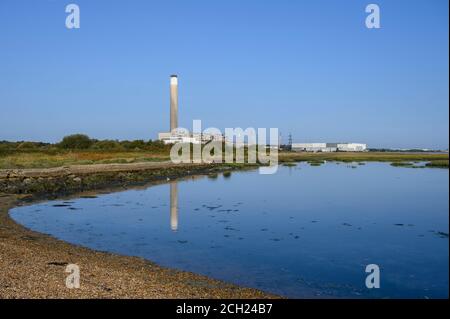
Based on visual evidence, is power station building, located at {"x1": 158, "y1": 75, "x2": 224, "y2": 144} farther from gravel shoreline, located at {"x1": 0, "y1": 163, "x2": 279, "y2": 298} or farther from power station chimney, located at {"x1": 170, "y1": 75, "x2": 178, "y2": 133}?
gravel shoreline, located at {"x1": 0, "y1": 163, "x2": 279, "y2": 298}

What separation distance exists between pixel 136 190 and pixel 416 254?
76.3ft

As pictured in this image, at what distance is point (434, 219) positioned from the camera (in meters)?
16.1

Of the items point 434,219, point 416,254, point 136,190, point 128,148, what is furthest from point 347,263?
point 128,148

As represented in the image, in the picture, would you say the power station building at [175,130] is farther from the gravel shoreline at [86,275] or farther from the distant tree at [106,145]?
the gravel shoreline at [86,275]

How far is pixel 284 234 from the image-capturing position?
54.0ft

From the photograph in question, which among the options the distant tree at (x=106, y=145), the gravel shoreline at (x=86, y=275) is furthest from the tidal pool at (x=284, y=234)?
the distant tree at (x=106, y=145)

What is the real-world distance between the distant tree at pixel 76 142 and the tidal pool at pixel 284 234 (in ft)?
179

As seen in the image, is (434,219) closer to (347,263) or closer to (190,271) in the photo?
(347,263)

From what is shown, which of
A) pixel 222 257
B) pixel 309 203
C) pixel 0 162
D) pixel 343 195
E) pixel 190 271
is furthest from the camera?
pixel 0 162

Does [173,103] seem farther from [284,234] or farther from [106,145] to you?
[284,234]

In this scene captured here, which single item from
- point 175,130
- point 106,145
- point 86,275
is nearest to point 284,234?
point 86,275

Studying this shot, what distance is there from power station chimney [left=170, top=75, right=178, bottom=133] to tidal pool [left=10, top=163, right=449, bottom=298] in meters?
58.3

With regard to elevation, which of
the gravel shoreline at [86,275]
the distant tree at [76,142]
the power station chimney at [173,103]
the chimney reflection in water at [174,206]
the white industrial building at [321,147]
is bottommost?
the chimney reflection in water at [174,206]

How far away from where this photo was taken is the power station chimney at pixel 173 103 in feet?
285
